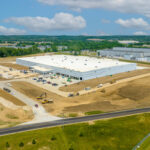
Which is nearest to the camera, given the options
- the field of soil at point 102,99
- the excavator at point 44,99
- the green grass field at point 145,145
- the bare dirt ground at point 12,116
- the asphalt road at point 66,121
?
the green grass field at point 145,145

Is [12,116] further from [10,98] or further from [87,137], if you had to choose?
[87,137]

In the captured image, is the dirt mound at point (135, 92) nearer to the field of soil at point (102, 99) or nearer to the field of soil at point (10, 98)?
the field of soil at point (102, 99)

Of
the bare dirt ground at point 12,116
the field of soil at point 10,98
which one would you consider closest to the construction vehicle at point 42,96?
the field of soil at point 10,98

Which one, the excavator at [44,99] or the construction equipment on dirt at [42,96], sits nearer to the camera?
the excavator at [44,99]

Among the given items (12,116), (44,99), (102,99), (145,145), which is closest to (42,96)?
(44,99)

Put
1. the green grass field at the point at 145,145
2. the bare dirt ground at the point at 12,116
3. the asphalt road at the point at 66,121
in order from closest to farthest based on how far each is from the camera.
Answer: the green grass field at the point at 145,145
the asphalt road at the point at 66,121
the bare dirt ground at the point at 12,116

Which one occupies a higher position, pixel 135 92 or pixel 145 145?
pixel 135 92
